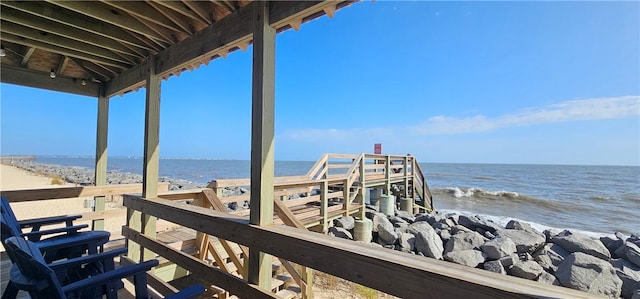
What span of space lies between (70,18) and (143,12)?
0.68 meters

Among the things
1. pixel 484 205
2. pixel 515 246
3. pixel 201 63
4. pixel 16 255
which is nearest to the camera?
pixel 16 255

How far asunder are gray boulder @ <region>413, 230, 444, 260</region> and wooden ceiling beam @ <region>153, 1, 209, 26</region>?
217 inches

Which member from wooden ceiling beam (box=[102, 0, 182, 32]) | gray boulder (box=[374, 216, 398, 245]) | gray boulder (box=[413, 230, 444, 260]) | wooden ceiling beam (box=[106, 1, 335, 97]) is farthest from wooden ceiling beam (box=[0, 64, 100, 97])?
gray boulder (box=[413, 230, 444, 260])

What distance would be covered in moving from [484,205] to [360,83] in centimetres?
979

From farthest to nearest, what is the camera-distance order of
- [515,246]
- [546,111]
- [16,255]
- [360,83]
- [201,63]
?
[546,111]
[360,83]
[515,246]
[201,63]
[16,255]

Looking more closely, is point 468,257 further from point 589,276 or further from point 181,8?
point 181,8

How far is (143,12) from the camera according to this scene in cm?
202

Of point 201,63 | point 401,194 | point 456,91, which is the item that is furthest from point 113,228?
point 456,91

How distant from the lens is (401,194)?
1141 cm

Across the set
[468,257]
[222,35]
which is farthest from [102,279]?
[468,257]

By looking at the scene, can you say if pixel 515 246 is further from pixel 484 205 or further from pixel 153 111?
pixel 484 205

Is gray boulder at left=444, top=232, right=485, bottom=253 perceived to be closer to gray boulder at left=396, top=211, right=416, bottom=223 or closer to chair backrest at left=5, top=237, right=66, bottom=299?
gray boulder at left=396, top=211, right=416, bottom=223

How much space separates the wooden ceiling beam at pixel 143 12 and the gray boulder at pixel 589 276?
645 centimetres

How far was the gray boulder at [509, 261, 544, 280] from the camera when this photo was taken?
4.54 meters
